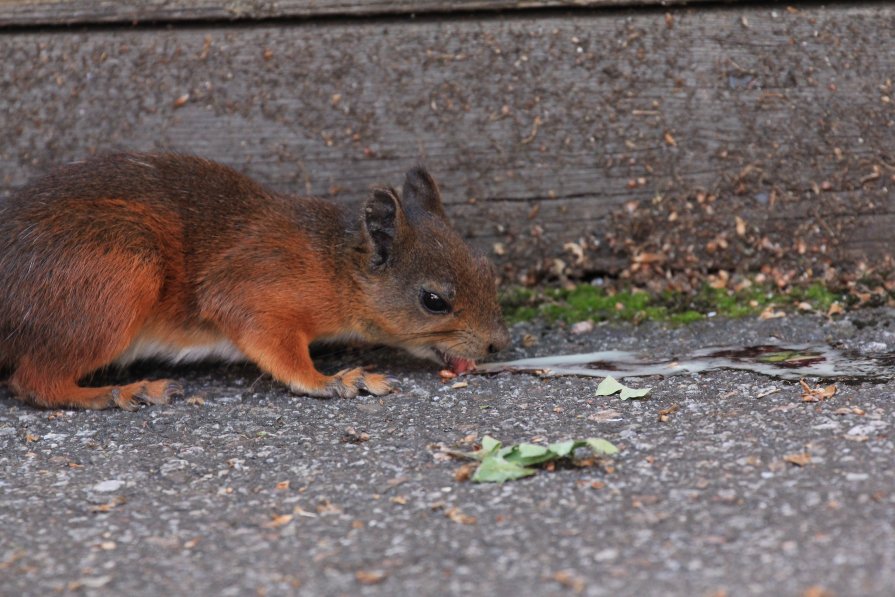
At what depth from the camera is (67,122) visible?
527 centimetres

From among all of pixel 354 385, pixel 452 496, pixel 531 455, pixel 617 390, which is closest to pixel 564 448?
pixel 531 455

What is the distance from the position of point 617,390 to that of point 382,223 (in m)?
1.28

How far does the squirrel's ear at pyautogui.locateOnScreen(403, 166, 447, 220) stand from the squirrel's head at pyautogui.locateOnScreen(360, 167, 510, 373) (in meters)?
Answer: 0.12

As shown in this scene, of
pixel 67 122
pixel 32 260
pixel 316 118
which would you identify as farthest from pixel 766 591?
pixel 67 122

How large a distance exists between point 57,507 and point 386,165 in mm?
2612

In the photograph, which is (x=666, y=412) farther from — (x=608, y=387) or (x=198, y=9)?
(x=198, y=9)

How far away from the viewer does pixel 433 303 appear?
186 inches

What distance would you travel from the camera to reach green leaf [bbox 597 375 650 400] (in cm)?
408

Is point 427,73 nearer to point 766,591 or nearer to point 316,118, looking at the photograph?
point 316,118

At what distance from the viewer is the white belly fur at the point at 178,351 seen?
15.5 feet

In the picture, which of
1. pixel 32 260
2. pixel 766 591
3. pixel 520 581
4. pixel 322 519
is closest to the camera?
pixel 766 591

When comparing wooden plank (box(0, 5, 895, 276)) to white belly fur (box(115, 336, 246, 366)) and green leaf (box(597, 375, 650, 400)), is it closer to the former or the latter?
white belly fur (box(115, 336, 246, 366))

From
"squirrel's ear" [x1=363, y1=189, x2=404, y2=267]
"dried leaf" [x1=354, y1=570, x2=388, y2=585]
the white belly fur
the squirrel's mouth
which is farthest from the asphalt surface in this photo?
"squirrel's ear" [x1=363, y1=189, x2=404, y2=267]

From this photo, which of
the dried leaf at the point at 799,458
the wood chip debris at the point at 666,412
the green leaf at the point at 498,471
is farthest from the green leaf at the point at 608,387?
the dried leaf at the point at 799,458
